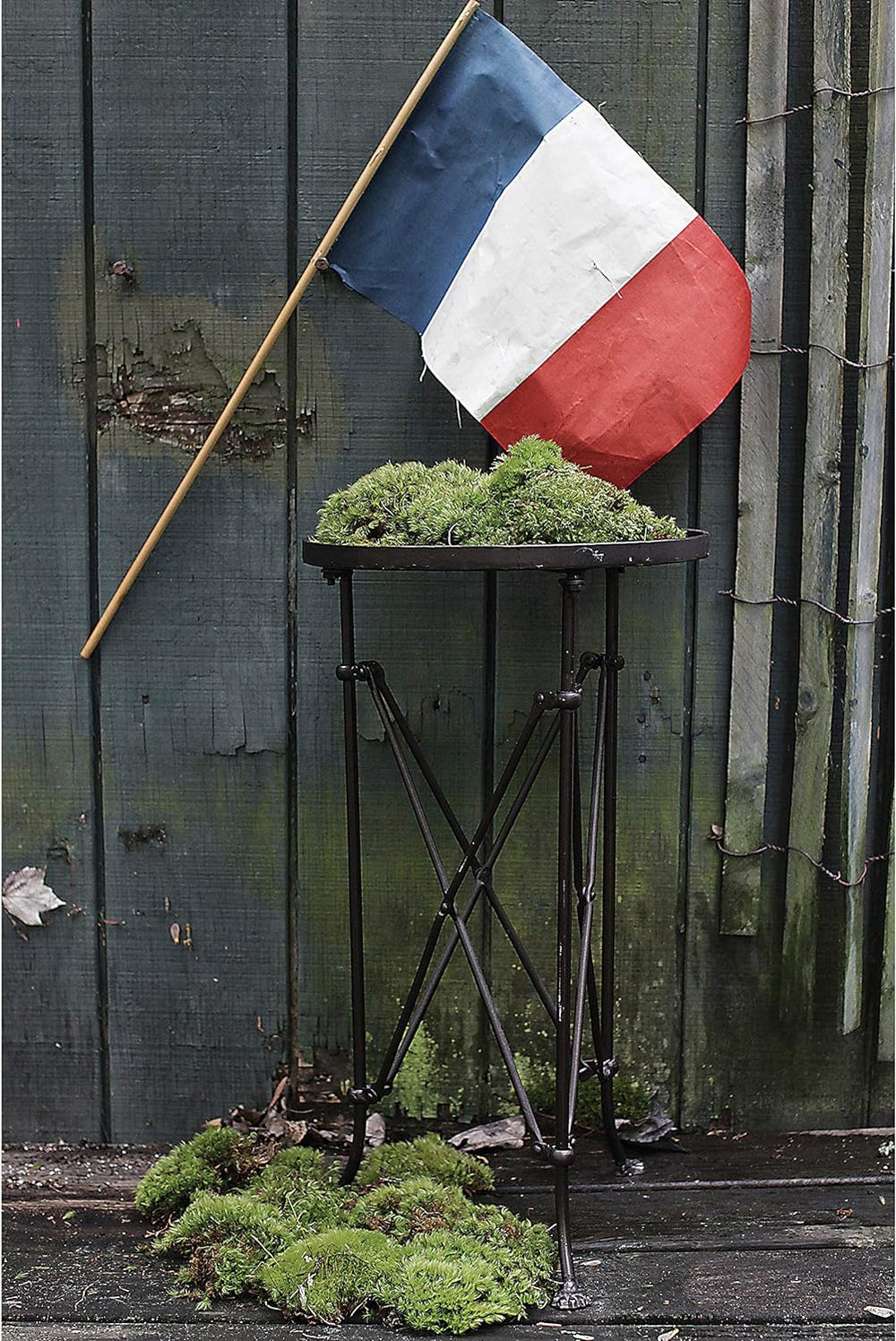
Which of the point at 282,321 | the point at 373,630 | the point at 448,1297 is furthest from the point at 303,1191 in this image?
the point at 282,321

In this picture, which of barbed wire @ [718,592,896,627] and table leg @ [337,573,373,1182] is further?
barbed wire @ [718,592,896,627]

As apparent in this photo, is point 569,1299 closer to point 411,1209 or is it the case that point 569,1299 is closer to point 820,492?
point 411,1209

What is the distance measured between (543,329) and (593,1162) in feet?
4.80

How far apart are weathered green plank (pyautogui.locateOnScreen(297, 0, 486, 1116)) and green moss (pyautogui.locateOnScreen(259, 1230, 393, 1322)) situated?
0.49 meters

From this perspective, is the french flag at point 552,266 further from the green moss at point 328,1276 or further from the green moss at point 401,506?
the green moss at point 328,1276

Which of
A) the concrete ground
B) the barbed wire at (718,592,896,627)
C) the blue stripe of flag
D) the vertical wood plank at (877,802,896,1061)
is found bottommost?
the concrete ground

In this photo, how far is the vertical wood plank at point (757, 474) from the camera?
211cm

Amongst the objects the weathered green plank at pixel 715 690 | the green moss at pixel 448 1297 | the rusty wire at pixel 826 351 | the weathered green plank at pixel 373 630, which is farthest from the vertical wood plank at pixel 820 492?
the green moss at pixel 448 1297

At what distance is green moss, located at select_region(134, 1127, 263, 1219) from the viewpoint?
6.72 feet

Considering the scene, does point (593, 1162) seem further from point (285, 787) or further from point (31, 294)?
point (31, 294)

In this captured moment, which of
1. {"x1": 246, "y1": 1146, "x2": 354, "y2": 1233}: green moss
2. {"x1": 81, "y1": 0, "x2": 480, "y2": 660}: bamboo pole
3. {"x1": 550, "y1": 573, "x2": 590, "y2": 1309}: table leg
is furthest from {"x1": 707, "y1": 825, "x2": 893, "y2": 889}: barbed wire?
{"x1": 81, "y1": 0, "x2": 480, "y2": 660}: bamboo pole

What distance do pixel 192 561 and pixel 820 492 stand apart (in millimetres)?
1128

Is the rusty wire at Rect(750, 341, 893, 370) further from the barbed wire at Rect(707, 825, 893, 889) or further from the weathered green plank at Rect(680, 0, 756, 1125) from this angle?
the barbed wire at Rect(707, 825, 893, 889)

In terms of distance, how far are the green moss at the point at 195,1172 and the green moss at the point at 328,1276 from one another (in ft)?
0.85
